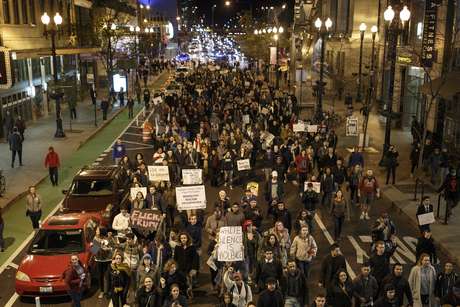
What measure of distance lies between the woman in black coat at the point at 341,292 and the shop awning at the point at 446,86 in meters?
13.2

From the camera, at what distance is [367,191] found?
17375 mm

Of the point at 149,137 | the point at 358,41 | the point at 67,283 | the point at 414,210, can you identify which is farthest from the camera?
the point at 358,41

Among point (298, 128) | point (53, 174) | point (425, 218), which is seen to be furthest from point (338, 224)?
point (53, 174)

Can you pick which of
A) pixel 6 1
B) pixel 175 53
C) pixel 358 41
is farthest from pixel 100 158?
pixel 175 53

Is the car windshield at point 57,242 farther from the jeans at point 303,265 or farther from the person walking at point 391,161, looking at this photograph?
the person walking at point 391,161

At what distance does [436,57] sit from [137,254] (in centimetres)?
2020

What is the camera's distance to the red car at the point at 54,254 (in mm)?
11992

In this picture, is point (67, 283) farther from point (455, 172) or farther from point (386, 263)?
point (455, 172)

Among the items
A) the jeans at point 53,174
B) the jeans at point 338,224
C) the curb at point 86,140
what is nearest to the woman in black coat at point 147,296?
the jeans at point 338,224

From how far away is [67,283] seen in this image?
1113 centimetres

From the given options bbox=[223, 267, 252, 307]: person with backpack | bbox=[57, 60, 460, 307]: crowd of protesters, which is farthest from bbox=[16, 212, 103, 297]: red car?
bbox=[223, 267, 252, 307]: person with backpack

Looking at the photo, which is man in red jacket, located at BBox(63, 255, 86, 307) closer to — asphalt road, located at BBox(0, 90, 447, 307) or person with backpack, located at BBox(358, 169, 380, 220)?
asphalt road, located at BBox(0, 90, 447, 307)

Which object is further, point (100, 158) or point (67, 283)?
point (100, 158)

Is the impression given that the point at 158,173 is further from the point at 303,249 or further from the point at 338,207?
the point at 303,249
